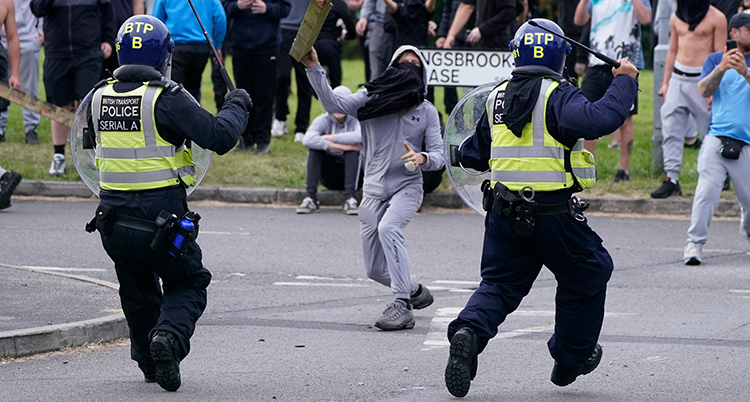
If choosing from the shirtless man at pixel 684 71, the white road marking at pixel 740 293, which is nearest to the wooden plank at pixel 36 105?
the shirtless man at pixel 684 71

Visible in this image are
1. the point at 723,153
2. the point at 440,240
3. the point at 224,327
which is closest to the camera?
the point at 224,327

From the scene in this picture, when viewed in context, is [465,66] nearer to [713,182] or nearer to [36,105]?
[713,182]

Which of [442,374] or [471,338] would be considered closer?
[471,338]

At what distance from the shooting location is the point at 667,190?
12.6 metres

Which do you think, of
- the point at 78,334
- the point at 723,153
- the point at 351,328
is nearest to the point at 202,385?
the point at 78,334

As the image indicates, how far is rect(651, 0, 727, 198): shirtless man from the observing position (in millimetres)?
11969

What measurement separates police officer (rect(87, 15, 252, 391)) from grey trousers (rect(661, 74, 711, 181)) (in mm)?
7718

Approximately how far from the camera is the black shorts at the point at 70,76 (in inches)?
519

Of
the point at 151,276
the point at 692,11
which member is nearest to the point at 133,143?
the point at 151,276

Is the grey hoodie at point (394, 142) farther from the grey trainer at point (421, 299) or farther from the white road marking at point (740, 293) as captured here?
the white road marking at point (740, 293)

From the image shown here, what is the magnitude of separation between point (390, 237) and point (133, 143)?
2339 mm

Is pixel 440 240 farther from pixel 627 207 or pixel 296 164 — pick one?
pixel 296 164

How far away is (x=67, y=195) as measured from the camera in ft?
43.3

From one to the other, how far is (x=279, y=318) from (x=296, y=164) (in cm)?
671
